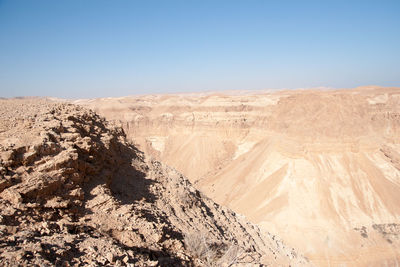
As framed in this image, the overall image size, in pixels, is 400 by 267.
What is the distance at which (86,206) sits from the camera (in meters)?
5.99

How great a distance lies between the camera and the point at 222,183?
3034 centimetres

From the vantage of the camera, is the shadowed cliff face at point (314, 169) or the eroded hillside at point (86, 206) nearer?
the eroded hillside at point (86, 206)

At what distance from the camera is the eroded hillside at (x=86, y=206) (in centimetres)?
435

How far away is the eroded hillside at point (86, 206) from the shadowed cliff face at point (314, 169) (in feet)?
40.1

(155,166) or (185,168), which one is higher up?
(155,166)

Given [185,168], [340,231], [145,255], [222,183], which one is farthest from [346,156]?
[145,255]

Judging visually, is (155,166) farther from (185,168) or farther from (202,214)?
(185,168)

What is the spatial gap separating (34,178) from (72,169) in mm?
833

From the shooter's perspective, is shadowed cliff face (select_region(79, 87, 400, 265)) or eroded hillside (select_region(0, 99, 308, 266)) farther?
shadowed cliff face (select_region(79, 87, 400, 265))

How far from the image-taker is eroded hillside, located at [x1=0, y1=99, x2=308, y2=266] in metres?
4.35

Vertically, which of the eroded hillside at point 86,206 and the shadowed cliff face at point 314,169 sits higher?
the eroded hillside at point 86,206

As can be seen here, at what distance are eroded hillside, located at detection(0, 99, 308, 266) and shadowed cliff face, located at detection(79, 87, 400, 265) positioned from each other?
40.1ft

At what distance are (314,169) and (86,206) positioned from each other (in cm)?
2282

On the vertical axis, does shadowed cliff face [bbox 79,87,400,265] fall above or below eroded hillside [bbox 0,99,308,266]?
below
